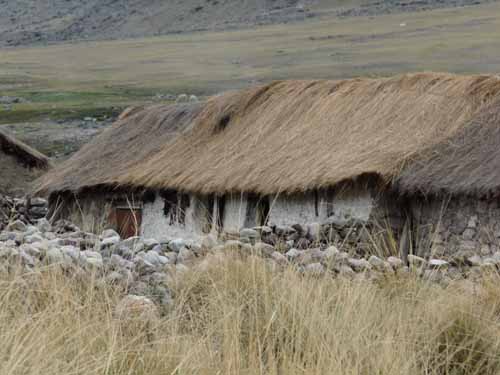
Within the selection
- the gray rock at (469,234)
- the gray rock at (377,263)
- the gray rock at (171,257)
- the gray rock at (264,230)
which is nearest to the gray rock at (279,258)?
the gray rock at (377,263)

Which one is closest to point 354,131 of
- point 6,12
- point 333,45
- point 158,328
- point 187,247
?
point 187,247

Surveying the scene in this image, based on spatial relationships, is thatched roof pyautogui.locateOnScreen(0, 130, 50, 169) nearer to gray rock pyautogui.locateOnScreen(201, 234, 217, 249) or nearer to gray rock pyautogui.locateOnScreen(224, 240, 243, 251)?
gray rock pyautogui.locateOnScreen(201, 234, 217, 249)

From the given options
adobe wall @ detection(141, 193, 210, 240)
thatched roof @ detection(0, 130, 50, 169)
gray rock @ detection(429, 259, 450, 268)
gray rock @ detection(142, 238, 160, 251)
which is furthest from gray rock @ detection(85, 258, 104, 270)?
thatched roof @ detection(0, 130, 50, 169)

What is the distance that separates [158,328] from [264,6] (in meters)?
78.0

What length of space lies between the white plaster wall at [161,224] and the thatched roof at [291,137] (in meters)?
0.53

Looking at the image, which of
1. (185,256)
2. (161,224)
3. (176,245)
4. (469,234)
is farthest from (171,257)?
(161,224)

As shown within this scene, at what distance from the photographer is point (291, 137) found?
16016mm

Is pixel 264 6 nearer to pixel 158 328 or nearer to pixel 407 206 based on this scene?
pixel 407 206

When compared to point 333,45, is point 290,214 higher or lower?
lower

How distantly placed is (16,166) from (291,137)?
829 centimetres

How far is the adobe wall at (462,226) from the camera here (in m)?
12.6

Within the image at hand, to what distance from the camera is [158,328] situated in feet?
22.4

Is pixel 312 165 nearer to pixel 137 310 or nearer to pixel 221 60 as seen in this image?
pixel 137 310

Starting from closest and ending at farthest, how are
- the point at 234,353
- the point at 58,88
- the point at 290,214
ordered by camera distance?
the point at 234,353 < the point at 290,214 < the point at 58,88
